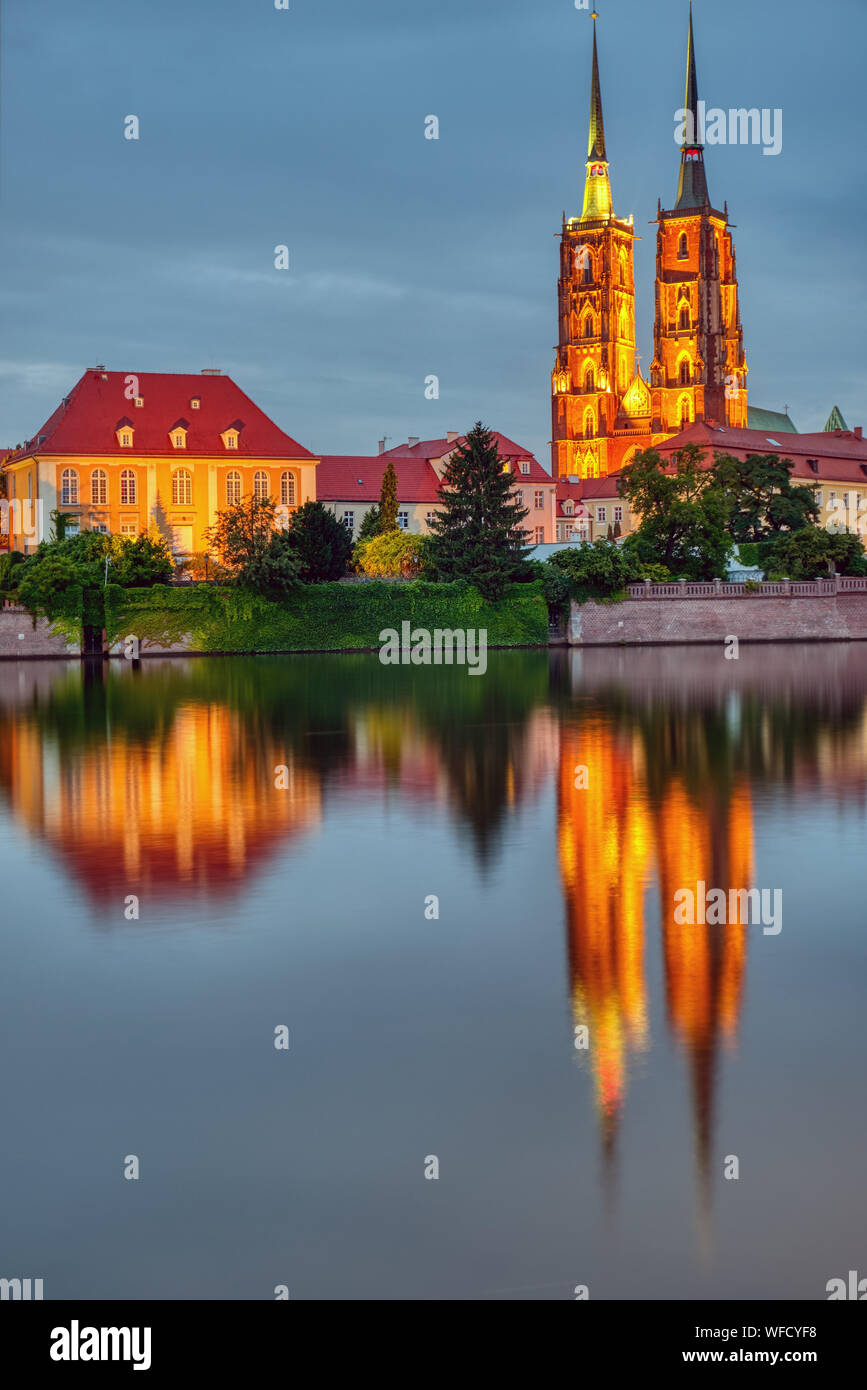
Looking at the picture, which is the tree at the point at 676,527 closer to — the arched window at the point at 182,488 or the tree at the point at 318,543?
the tree at the point at 318,543

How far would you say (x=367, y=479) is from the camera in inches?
3792

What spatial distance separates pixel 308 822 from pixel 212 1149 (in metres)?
9.79

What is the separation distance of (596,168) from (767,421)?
3024 cm

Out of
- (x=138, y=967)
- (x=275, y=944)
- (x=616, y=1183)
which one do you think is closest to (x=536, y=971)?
(x=275, y=944)

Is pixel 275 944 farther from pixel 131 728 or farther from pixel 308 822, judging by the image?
pixel 131 728

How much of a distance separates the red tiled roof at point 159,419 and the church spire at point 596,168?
74.6 metres

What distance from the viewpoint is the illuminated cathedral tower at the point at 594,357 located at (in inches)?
5576

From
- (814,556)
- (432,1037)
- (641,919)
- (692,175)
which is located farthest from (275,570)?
(692,175)

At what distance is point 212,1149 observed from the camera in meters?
7.27

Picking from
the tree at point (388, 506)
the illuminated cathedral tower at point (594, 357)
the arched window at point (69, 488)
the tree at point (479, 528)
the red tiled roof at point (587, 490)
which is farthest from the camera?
the illuminated cathedral tower at point (594, 357)

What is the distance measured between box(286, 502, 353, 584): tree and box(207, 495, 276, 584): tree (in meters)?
1.55

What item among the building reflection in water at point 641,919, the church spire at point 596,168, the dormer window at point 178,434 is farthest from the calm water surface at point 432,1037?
the church spire at point 596,168

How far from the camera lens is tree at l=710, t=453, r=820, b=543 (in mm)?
81625
